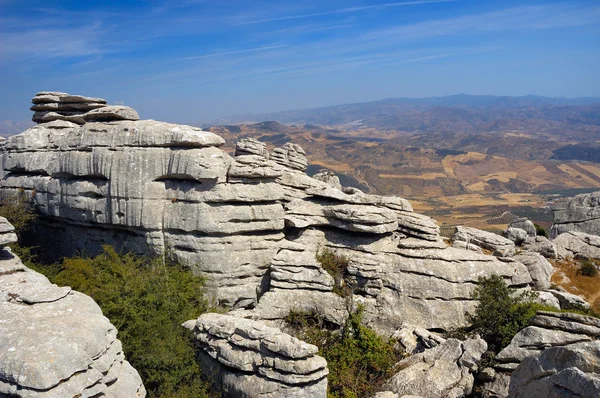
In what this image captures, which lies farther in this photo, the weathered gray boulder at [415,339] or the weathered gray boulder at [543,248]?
the weathered gray boulder at [543,248]

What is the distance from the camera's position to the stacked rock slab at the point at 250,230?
76.2ft

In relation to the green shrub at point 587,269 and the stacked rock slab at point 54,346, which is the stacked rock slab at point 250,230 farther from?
the green shrub at point 587,269

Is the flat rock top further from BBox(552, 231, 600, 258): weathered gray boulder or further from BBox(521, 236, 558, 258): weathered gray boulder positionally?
BBox(552, 231, 600, 258): weathered gray boulder

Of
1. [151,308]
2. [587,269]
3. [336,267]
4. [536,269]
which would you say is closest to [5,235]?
[151,308]

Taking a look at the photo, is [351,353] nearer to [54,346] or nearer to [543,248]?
[54,346]

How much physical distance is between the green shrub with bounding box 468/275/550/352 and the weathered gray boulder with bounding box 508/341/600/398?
5.18 meters

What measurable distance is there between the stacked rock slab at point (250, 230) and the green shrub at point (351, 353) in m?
0.96

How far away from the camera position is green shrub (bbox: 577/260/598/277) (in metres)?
33.4

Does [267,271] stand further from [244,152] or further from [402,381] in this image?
[244,152]

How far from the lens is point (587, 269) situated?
33.6 m

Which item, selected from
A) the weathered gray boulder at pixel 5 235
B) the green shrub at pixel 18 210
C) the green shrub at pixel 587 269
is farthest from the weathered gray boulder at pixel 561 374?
the green shrub at pixel 18 210

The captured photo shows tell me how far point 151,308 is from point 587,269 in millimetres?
32335

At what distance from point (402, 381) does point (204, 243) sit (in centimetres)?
1195

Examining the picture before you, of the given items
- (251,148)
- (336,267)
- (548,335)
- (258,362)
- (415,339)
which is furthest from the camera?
(251,148)
